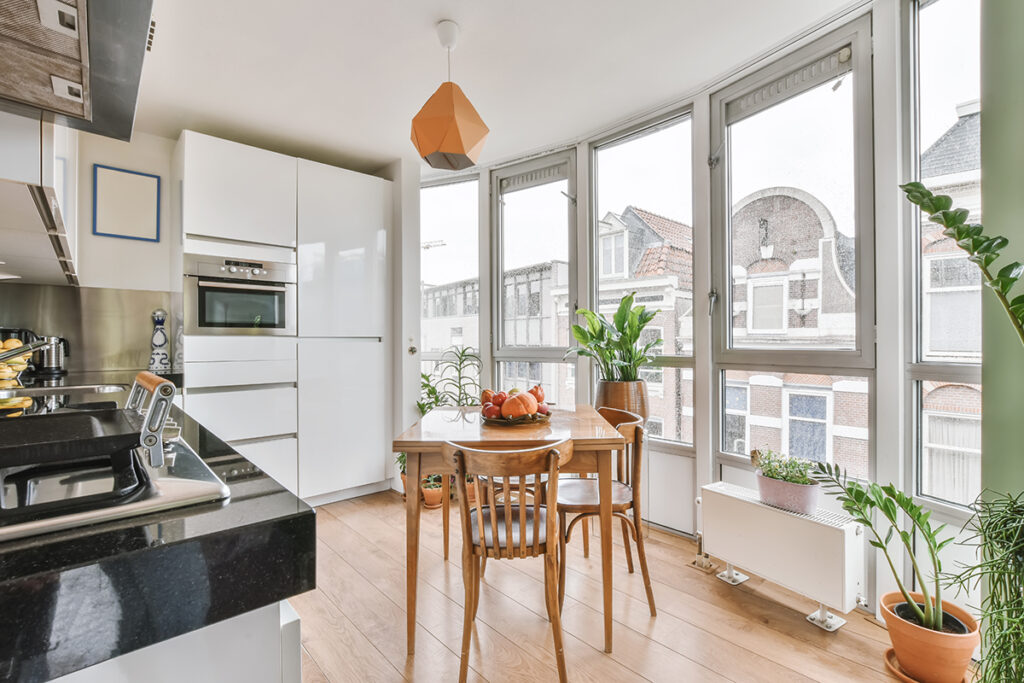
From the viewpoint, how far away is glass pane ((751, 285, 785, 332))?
248cm

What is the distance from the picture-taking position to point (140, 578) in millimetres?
481

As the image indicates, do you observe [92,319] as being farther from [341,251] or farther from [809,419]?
[809,419]

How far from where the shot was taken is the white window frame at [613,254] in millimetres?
3219

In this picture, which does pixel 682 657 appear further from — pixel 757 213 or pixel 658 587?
pixel 757 213

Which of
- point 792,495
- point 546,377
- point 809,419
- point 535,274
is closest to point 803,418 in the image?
point 809,419

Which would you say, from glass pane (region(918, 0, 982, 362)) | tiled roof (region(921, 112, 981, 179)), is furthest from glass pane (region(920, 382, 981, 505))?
tiled roof (region(921, 112, 981, 179))

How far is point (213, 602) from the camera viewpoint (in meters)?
0.51

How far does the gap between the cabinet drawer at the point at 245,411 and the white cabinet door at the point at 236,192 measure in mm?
950

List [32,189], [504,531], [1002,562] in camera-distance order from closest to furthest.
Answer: [32,189] → [1002,562] → [504,531]

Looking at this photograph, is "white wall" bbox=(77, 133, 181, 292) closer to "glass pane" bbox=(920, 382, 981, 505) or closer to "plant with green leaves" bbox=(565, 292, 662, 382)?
"plant with green leaves" bbox=(565, 292, 662, 382)

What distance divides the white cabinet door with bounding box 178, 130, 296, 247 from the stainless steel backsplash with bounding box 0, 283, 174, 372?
71 cm

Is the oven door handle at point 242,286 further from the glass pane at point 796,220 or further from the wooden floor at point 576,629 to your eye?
the glass pane at point 796,220

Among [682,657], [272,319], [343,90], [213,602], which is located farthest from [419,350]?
[213,602]

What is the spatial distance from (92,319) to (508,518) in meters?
2.95
